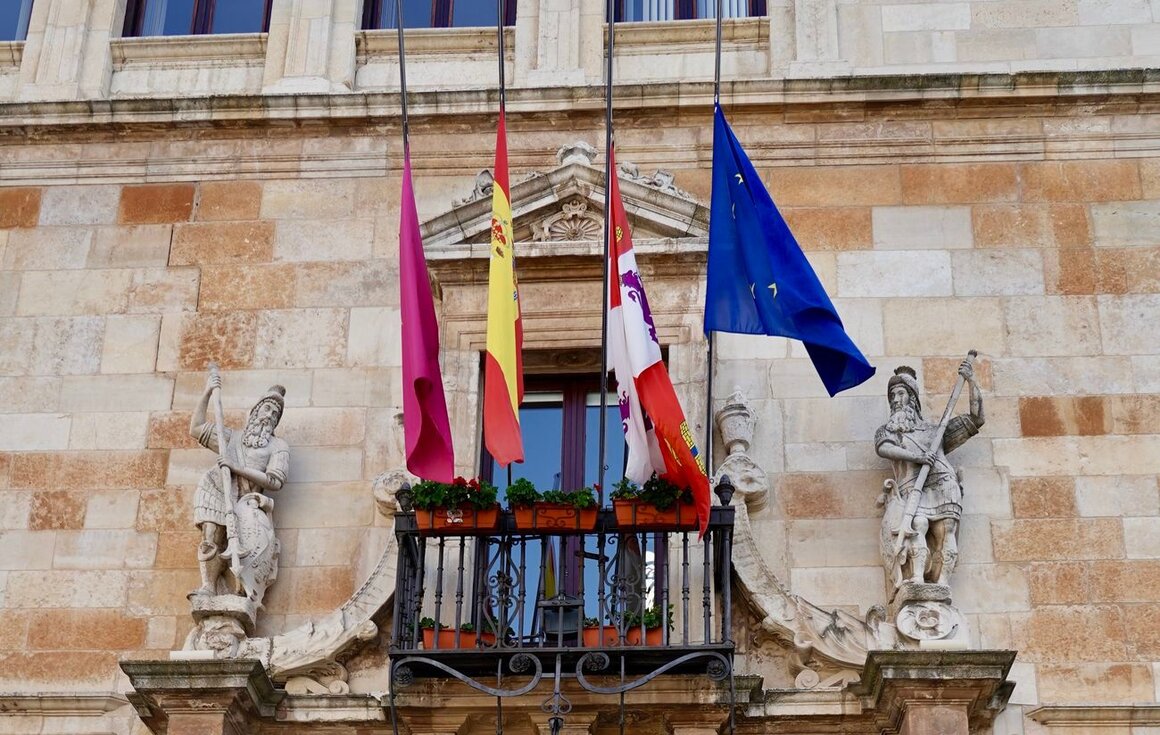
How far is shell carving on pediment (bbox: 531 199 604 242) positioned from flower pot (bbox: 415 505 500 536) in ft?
7.35

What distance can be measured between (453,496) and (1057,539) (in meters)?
3.33

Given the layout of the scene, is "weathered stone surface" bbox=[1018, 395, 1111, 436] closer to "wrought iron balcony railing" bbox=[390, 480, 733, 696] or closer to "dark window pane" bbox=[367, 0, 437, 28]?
"wrought iron balcony railing" bbox=[390, 480, 733, 696]

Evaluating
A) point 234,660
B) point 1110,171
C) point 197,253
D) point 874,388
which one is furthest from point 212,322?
point 1110,171

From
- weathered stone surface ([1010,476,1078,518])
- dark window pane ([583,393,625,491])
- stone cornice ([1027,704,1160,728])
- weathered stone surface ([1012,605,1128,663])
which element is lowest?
stone cornice ([1027,704,1160,728])

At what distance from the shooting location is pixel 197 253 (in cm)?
1319

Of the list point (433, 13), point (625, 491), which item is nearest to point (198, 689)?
point (625, 491)

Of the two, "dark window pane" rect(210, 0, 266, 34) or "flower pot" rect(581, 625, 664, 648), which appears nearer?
"flower pot" rect(581, 625, 664, 648)

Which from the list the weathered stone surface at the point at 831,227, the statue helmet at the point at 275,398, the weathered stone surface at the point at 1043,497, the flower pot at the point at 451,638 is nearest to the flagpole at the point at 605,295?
the flower pot at the point at 451,638

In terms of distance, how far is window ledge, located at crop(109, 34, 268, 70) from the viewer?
14.0 metres

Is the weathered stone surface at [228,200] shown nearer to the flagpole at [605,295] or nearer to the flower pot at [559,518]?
the flagpole at [605,295]

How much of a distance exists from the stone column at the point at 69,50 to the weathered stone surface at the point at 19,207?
637 millimetres

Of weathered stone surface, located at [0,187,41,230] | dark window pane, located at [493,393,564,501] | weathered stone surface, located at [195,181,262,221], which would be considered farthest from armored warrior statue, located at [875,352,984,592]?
weathered stone surface, located at [0,187,41,230]

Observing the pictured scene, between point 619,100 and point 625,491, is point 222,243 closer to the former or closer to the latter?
point 619,100

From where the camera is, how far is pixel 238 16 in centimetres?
1436
